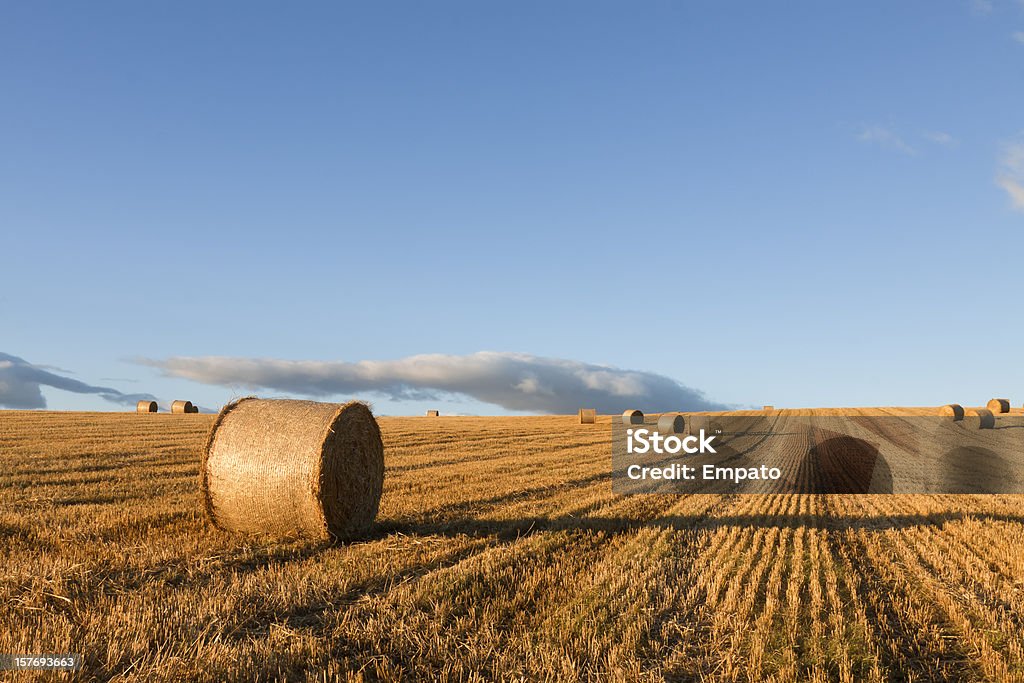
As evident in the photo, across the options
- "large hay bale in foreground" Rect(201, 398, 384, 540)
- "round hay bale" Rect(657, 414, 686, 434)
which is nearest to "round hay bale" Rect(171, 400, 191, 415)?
"round hay bale" Rect(657, 414, 686, 434)

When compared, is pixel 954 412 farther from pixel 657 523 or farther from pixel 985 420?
pixel 657 523

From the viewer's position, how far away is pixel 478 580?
298 inches

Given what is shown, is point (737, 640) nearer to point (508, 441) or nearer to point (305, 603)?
point (305, 603)

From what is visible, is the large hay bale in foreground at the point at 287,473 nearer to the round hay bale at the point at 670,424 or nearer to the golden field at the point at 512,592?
the golden field at the point at 512,592

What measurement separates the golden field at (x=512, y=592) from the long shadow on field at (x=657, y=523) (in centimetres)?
7

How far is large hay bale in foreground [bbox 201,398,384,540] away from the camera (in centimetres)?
985

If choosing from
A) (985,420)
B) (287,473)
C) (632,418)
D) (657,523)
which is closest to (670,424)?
(632,418)

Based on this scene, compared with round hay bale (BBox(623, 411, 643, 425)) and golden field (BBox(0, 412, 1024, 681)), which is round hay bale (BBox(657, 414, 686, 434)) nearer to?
round hay bale (BBox(623, 411, 643, 425))

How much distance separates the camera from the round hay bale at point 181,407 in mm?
45500

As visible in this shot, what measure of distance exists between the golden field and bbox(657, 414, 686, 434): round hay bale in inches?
872

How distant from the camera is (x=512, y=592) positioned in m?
7.29

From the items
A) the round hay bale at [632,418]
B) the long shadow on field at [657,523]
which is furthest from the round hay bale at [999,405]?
the long shadow on field at [657,523]

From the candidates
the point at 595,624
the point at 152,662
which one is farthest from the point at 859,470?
the point at 152,662

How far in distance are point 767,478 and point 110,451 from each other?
17941 millimetres
